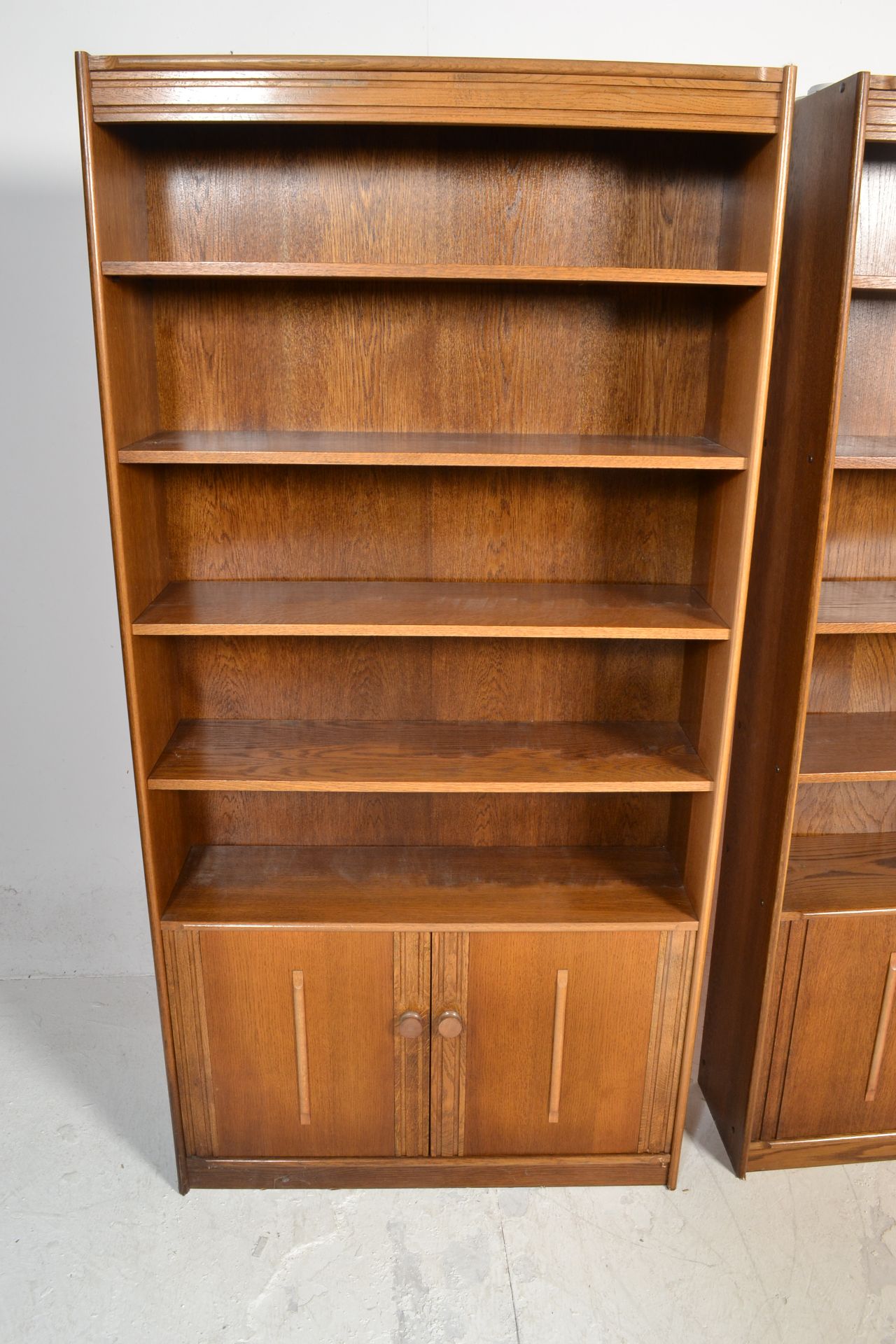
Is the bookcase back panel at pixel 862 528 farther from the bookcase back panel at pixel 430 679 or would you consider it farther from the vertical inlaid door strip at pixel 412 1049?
the vertical inlaid door strip at pixel 412 1049

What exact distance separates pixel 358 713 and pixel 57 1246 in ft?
4.25

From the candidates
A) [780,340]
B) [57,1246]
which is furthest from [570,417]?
[57,1246]

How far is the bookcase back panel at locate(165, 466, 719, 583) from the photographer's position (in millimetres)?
2172

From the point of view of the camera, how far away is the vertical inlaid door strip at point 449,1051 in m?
2.17

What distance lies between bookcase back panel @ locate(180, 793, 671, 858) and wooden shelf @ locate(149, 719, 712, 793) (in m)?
0.18

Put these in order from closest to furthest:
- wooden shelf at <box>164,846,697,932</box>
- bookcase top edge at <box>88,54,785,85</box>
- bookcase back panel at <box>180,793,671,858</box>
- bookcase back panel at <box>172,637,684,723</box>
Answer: bookcase top edge at <box>88,54,785,85</box> → wooden shelf at <box>164,846,697,932</box> → bookcase back panel at <box>172,637,684,723</box> → bookcase back panel at <box>180,793,671,858</box>

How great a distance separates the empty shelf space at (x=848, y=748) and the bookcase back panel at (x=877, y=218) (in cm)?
95

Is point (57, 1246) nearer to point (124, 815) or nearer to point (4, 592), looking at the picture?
point (124, 815)

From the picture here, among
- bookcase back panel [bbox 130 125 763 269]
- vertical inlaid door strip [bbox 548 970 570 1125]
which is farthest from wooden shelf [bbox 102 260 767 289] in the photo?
vertical inlaid door strip [bbox 548 970 570 1125]

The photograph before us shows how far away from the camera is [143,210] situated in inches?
78.5

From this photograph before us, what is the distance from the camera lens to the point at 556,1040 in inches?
87.0

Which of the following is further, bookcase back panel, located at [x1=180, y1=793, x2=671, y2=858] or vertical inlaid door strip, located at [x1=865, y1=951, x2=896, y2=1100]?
bookcase back panel, located at [x1=180, y1=793, x2=671, y2=858]

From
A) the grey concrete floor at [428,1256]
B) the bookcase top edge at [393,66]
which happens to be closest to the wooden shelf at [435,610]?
the bookcase top edge at [393,66]

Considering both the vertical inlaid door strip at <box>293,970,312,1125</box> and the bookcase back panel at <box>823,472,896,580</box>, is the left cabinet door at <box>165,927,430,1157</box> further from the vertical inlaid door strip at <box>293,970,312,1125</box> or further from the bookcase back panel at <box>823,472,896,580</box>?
the bookcase back panel at <box>823,472,896,580</box>
